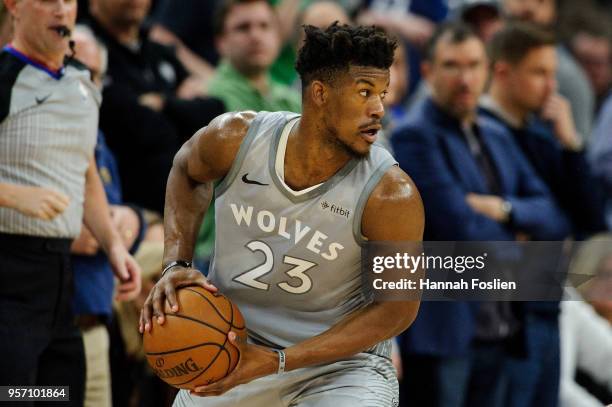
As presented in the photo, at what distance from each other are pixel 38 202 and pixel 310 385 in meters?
1.41

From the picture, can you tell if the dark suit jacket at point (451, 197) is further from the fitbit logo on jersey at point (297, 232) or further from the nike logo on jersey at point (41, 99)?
the nike logo on jersey at point (41, 99)

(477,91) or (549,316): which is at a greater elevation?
(477,91)

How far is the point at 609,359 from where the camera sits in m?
7.14

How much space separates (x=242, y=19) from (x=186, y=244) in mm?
3150

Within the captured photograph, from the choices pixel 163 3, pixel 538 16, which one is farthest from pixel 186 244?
pixel 538 16

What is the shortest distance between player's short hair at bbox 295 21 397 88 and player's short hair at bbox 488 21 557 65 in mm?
3315

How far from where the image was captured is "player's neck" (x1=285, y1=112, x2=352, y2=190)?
4375 millimetres

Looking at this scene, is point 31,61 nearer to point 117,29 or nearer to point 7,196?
point 7,196

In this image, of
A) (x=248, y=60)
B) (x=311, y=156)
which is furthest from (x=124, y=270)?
(x=248, y=60)

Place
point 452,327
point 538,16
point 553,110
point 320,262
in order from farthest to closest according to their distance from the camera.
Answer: point 538,16
point 553,110
point 452,327
point 320,262

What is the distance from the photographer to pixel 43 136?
195 inches

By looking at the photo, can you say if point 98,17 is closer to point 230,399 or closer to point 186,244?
point 186,244

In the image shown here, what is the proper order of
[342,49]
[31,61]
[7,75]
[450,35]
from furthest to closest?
[450,35] → [31,61] → [7,75] → [342,49]

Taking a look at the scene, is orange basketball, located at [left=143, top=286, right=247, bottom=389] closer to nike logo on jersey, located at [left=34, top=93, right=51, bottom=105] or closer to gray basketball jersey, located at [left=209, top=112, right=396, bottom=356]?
gray basketball jersey, located at [left=209, top=112, right=396, bottom=356]
